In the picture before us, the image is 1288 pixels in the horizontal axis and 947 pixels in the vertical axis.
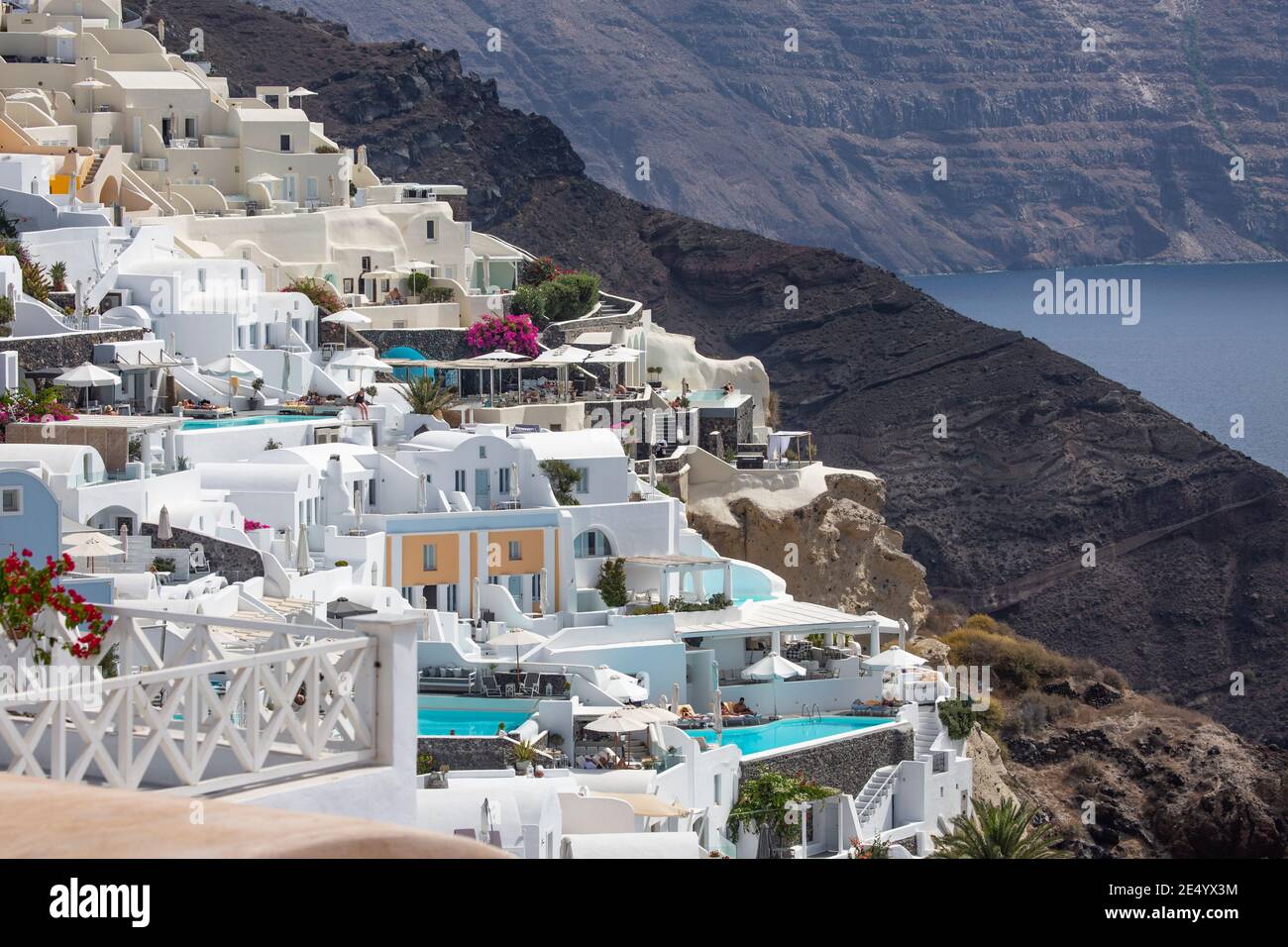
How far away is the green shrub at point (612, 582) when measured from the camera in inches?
1572

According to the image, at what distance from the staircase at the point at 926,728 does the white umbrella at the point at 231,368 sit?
14.4 metres

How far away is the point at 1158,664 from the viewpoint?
287 ft

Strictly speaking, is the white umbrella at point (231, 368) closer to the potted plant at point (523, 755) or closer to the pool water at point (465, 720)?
the pool water at point (465, 720)

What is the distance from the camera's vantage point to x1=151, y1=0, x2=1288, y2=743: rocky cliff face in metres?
90.4

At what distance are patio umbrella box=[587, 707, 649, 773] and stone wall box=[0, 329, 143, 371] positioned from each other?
14020 millimetres

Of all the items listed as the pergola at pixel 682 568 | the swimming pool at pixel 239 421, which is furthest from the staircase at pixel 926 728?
the swimming pool at pixel 239 421

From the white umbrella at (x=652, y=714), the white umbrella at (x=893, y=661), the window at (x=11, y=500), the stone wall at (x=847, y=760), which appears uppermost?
the window at (x=11, y=500)

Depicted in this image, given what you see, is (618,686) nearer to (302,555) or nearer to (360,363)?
(302,555)

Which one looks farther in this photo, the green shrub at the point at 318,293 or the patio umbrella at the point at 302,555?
the green shrub at the point at 318,293

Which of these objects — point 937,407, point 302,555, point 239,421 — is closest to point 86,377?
point 239,421

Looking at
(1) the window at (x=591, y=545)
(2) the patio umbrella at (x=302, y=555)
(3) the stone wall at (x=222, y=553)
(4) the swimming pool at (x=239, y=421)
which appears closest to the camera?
(3) the stone wall at (x=222, y=553)

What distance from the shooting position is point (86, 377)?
136ft

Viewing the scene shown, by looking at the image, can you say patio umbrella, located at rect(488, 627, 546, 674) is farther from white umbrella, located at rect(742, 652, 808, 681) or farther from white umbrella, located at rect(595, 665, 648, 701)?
white umbrella, located at rect(742, 652, 808, 681)

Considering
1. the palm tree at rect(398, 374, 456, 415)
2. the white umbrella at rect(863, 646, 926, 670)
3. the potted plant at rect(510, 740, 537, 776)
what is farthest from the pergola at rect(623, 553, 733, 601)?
the potted plant at rect(510, 740, 537, 776)
